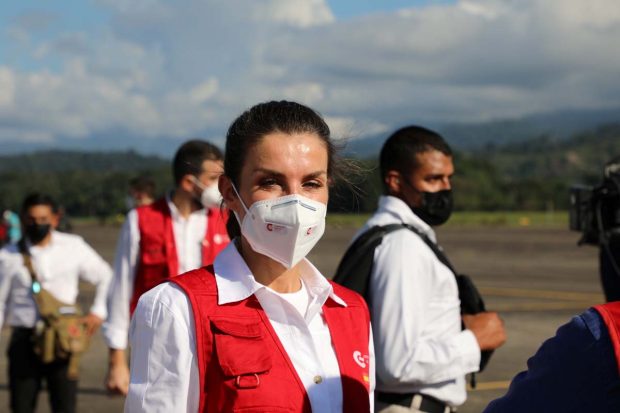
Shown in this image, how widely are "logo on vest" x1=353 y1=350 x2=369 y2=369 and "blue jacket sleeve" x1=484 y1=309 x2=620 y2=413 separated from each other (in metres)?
0.78

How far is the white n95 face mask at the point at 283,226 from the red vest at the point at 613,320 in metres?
0.98

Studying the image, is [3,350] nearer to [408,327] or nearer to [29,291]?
[29,291]

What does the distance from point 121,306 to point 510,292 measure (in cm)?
1408

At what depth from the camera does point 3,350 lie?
12008 millimetres

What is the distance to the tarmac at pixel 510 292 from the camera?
9.59 meters

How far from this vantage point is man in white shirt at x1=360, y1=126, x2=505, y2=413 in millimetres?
3799

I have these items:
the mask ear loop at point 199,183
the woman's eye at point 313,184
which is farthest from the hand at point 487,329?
the mask ear loop at point 199,183

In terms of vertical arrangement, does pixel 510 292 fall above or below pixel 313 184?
below

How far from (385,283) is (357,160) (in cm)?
86

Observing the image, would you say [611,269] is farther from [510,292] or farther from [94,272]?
[510,292]

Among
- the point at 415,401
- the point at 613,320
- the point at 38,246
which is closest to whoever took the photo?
the point at 613,320

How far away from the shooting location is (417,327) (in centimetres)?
385

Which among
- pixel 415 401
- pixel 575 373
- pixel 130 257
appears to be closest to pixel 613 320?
pixel 575 373

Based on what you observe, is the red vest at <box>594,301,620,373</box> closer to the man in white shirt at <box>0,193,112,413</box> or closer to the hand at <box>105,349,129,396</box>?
the hand at <box>105,349,129,396</box>
